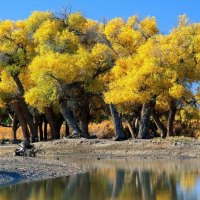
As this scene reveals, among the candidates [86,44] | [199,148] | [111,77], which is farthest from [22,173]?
[86,44]

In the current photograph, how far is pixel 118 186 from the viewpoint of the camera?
62.7 ft

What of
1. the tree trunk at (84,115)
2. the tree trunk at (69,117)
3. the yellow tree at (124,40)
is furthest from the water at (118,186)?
the tree trunk at (84,115)

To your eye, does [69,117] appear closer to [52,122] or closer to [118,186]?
[52,122]

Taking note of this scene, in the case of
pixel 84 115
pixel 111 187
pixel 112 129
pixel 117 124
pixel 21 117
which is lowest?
pixel 111 187

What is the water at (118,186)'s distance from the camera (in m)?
16.5

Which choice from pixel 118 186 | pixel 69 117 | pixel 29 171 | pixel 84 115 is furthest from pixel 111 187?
pixel 84 115

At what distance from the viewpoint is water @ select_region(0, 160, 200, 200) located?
16453 mm

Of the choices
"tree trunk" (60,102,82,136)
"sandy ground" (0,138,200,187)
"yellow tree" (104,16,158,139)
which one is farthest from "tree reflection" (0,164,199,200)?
"tree trunk" (60,102,82,136)

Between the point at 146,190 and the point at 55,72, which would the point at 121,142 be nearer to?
the point at 55,72

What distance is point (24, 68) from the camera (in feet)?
148

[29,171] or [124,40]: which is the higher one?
[124,40]

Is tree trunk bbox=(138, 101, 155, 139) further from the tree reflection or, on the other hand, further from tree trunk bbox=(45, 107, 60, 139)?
the tree reflection

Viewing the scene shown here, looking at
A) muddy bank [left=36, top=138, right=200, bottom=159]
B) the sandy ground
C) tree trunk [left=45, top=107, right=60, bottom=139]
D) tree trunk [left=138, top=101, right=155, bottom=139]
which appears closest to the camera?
the sandy ground

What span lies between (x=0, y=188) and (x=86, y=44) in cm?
2778
